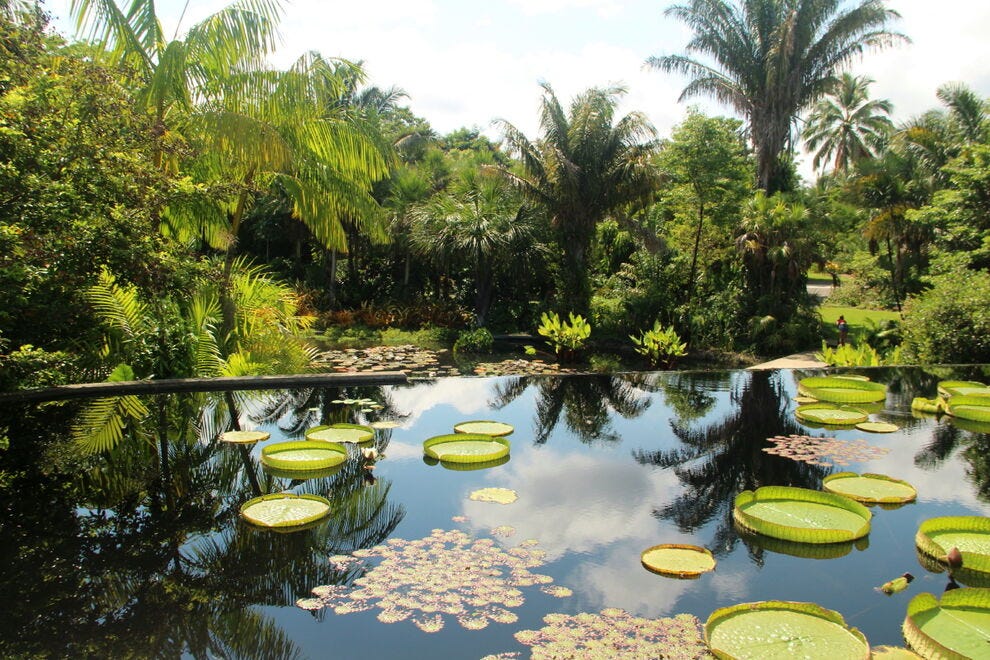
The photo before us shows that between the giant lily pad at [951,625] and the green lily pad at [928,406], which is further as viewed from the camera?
the green lily pad at [928,406]

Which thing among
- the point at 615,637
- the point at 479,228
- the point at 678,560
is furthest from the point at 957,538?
the point at 479,228

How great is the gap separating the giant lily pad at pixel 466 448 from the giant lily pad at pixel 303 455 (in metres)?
0.63

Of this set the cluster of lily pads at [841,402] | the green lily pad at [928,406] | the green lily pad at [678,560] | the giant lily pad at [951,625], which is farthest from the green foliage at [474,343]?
the giant lily pad at [951,625]

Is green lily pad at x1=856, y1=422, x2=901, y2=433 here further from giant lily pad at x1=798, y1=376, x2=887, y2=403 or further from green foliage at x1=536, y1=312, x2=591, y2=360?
green foliage at x1=536, y1=312, x2=591, y2=360

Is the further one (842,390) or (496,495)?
(842,390)

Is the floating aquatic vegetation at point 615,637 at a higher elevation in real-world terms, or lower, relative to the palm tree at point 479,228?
lower

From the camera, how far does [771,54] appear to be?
1856 centimetres

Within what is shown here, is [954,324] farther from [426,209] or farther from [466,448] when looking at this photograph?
[426,209]

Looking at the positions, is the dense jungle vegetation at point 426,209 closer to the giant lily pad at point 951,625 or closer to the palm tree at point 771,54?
the palm tree at point 771,54

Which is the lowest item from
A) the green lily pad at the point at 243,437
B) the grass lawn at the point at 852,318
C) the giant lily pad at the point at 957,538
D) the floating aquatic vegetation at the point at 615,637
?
the floating aquatic vegetation at the point at 615,637

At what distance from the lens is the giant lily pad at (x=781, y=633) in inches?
95.7

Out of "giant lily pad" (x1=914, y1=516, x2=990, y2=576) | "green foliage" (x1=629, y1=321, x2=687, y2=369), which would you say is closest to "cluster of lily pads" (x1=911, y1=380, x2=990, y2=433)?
"giant lily pad" (x1=914, y1=516, x2=990, y2=576)

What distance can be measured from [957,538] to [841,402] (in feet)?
10.9

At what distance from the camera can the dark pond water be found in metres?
2.66
